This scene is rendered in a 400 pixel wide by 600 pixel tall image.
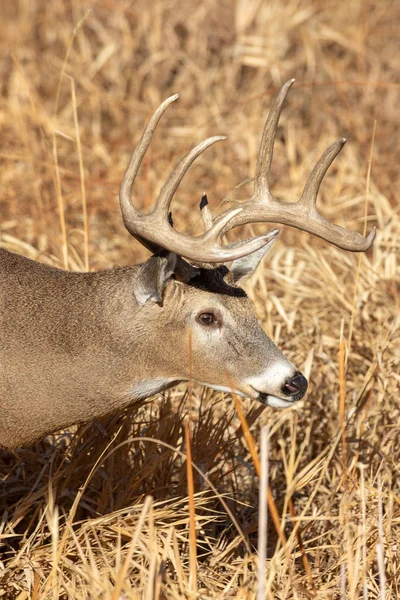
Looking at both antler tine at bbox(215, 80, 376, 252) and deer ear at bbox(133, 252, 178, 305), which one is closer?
deer ear at bbox(133, 252, 178, 305)

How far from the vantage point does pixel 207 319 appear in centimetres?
407

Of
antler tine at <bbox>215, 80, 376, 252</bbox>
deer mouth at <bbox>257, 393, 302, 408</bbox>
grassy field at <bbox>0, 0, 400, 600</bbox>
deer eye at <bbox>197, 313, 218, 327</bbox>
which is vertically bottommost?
grassy field at <bbox>0, 0, 400, 600</bbox>

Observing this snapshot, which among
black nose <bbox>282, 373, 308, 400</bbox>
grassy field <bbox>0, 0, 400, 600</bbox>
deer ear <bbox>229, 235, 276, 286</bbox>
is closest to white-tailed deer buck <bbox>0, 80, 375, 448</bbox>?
black nose <bbox>282, 373, 308, 400</bbox>

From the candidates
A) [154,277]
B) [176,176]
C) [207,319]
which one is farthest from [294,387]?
[176,176]

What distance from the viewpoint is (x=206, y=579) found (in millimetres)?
4262

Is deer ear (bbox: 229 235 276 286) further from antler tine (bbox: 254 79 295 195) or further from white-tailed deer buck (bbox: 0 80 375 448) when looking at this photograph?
antler tine (bbox: 254 79 295 195)

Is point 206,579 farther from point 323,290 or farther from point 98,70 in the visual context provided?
point 98,70

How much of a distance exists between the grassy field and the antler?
1.76 ft

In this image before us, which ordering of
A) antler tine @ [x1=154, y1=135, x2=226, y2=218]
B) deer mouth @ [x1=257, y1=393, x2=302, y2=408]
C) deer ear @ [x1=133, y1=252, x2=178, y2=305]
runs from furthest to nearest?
deer mouth @ [x1=257, y1=393, x2=302, y2=408] → deer ear @ [x1=133, y1=252, x2=178, y2=305] → antler tine @ [x1=154, y1=135, x2=226, y2=218]

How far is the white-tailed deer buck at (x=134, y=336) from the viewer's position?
13.0ft

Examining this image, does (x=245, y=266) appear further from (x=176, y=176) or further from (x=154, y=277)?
(x=176, y=176)

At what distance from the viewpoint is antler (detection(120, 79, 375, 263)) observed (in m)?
3.76

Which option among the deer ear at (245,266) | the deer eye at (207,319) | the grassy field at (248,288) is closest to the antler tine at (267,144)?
the deer ear at (245,266)

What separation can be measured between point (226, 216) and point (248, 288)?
8.20ft
